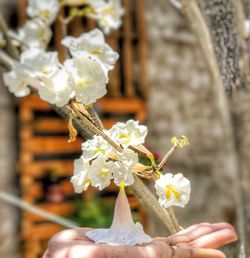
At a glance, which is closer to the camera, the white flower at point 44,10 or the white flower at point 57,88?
the white flower at point 57,88

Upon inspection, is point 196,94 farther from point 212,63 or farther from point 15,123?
point 212,63

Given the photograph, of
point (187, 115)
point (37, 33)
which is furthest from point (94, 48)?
point (187, 115)

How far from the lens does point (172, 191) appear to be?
0.55 m

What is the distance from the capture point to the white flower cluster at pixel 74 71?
55 cm

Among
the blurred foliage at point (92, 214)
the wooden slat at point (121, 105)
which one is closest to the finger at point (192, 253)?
the blurred foliage at point (92, 214)

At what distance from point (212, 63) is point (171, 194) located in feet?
1.19

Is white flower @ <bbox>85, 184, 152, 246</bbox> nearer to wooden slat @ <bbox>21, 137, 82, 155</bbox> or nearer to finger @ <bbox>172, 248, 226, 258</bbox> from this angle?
finger @ <bbox>172, 248, 226, 258</bbox>

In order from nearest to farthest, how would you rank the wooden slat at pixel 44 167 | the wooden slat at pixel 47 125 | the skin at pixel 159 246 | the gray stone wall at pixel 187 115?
the skin at pixel 159 246
the wooden slat at pixel 44 167
the wooden slat at pixel 47 125
the gray stone wall at pixel 187 115

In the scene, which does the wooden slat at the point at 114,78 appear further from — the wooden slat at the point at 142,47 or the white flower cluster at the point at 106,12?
the white flower cluster at the point at 106,12

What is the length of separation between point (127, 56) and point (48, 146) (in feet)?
2.71

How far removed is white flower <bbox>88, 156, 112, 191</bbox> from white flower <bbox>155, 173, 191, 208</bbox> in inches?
1.9

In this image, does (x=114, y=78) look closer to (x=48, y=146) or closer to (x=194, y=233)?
(x=48, y=146)

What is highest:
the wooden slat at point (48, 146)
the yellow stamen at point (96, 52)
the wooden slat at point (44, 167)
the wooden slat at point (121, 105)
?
the wooden slat at point (121, 105)

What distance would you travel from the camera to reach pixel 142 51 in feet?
12.7
